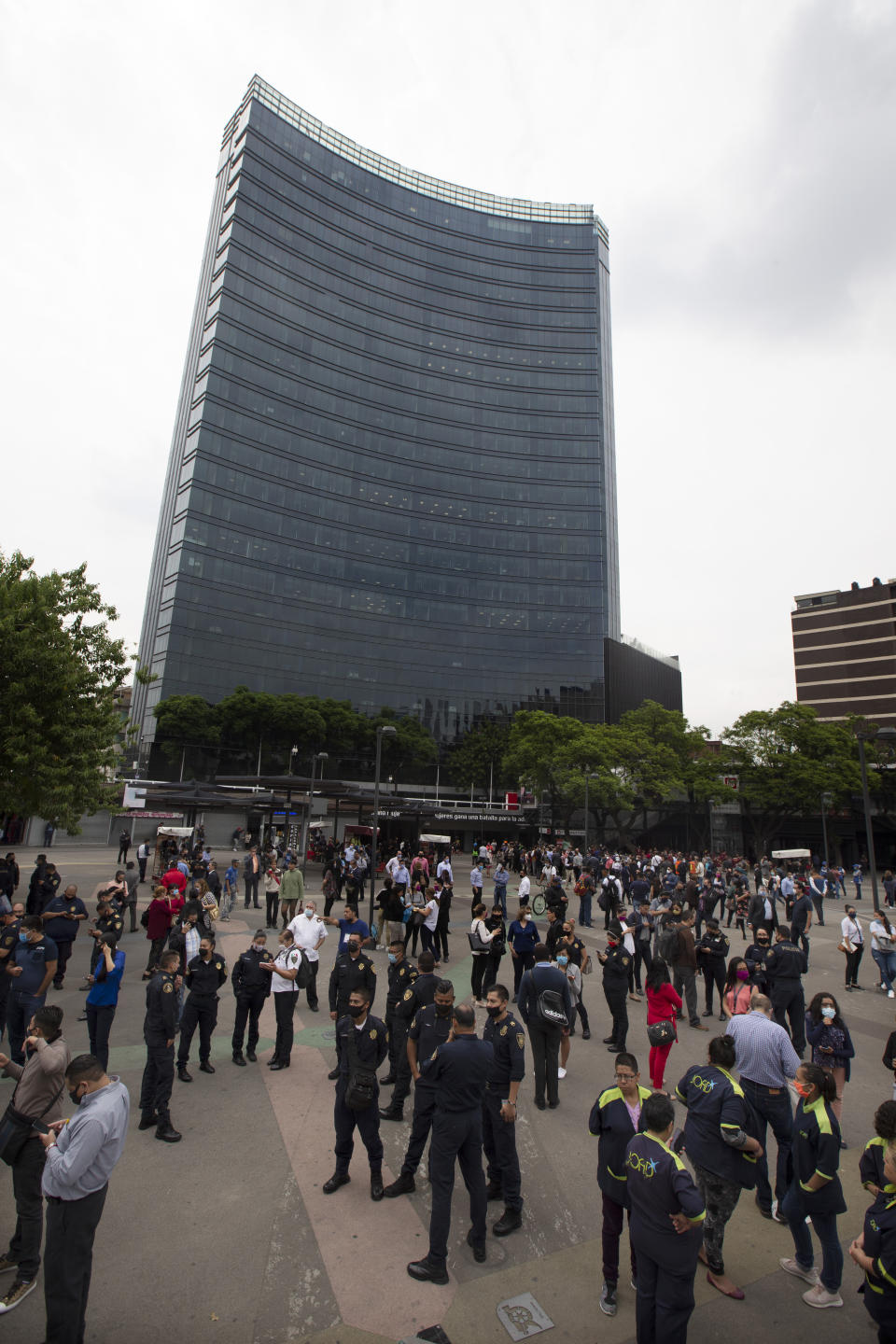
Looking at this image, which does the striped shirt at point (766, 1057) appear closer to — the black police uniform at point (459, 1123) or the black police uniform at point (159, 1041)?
the black police uniform at point (459, 1123)

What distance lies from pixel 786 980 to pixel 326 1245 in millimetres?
6749

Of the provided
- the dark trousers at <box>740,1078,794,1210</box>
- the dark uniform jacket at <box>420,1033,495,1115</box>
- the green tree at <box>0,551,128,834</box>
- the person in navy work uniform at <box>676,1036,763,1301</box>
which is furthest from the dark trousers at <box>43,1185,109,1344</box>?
the green tree at <box>0,551,128,834</box>

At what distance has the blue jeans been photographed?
4.55 m

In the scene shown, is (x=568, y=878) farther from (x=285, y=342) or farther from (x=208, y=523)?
(x=285, y=342)

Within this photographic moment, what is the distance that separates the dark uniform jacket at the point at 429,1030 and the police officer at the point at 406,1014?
2.91ft

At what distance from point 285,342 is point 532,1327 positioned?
8710 cm

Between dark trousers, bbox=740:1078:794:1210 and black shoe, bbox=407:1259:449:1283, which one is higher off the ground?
dark trousers, bbox=740:1078:794:1210

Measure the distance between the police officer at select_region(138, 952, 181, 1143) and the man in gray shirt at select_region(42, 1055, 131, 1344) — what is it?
2762 millimetres

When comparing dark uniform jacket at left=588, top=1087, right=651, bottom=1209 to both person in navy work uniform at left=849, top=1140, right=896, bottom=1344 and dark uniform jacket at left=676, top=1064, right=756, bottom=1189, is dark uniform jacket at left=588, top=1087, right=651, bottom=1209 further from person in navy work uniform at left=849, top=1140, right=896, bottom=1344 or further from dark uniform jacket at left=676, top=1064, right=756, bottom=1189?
person in navy work uniform at left=849, top=1140, right=896, bottom=1344

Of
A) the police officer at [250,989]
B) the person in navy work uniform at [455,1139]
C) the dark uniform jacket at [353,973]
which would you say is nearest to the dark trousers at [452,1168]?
the person in navy work uniform at [455,1139]

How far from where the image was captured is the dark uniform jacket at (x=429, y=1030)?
5945 mm

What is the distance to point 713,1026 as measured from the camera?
10.7 m

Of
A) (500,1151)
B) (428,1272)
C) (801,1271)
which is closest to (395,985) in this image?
(500,1151)

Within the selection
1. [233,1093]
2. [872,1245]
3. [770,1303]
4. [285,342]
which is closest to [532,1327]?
[770,1303]
